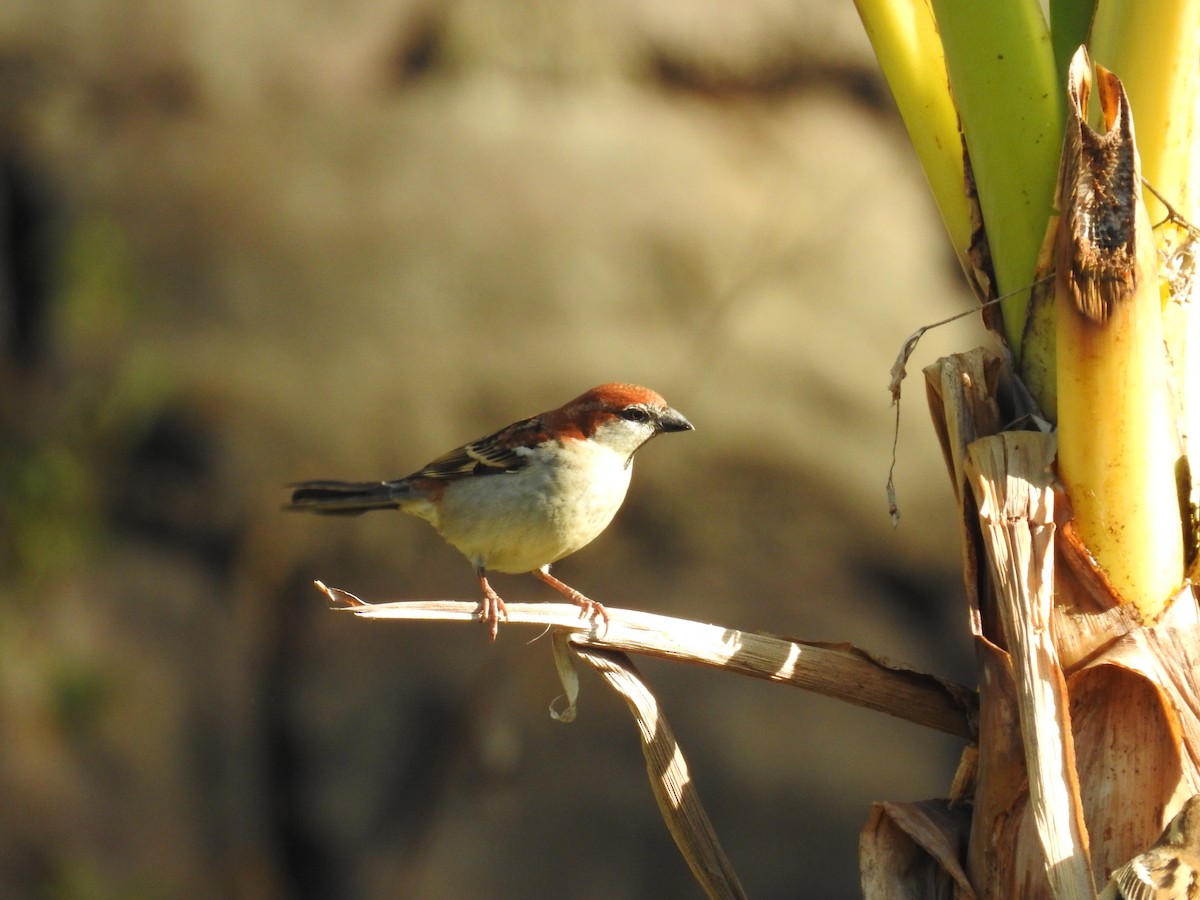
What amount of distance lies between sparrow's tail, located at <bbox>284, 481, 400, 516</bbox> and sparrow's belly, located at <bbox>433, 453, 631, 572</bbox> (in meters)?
0.38

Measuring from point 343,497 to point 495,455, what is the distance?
490 mm

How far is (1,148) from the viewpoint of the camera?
4.75 m

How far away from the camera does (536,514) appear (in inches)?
115

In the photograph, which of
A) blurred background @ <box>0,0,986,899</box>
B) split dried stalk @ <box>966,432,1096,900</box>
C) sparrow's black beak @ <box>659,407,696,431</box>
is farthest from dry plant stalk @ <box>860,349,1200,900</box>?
blurred background @ <box>0,0,986,899</box>

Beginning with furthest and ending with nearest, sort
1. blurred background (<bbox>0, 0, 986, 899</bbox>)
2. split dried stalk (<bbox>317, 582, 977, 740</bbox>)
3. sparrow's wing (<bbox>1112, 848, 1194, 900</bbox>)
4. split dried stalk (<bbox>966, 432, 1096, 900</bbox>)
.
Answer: blurred background (<bbox>0, 0, 986, 899</bbox>) → split dried stalk (<bbox>317, 582, 977, 740</bbox>) → split dried stalk (<bbox>966, 432, 1096, 900</bbox>) → sparrow's wing (<bbox>1112, 848, 1194, 900</bbox>)

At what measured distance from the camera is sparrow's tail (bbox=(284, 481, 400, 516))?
10.8 feet

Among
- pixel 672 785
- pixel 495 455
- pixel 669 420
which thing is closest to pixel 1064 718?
pixel 672 785

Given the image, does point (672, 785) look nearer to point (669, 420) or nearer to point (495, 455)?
point (669, 420)

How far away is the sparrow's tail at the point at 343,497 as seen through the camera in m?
3.30

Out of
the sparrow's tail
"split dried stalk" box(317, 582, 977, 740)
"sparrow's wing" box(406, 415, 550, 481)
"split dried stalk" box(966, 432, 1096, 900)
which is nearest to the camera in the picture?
"split dried stalk" box(966, 432, 1096, 900)

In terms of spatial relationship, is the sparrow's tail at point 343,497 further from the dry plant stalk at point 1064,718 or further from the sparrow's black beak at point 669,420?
the dry plant stalk at point 1064,718

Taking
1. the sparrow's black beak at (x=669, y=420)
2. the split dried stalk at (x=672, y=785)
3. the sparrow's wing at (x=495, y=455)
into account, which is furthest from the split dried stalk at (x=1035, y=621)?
the sparrow's wing at (x=495, y=455)

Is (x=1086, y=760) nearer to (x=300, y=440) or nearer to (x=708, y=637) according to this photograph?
(x=708, y=637)

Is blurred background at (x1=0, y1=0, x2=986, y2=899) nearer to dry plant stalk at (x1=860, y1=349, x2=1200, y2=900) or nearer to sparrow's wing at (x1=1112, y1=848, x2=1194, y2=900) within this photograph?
dry plant stalk at (x1=860, y1=349, x2=1200, y2=900)
